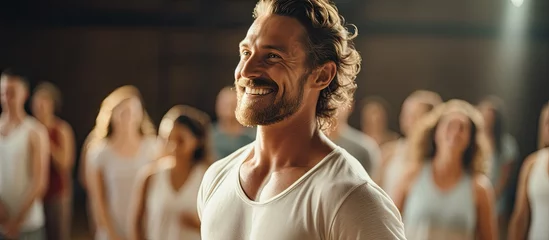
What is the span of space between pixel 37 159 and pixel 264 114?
3.72 m

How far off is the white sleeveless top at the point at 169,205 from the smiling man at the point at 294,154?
83.4 inches

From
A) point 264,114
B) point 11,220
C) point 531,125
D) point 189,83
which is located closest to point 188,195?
point 11,220

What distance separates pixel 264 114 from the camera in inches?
61.5

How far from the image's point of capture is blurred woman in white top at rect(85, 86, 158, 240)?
4.73 m

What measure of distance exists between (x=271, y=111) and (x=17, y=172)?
12.4ft

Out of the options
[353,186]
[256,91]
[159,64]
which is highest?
[256,91]

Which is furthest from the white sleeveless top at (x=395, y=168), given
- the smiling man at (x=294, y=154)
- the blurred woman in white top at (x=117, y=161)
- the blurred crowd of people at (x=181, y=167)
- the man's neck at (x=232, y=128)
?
the smiling man at (x=294, y=154)

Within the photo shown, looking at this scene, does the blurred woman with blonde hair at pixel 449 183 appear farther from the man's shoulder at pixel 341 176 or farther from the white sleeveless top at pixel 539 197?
the man's shoulder at pixel 341 176

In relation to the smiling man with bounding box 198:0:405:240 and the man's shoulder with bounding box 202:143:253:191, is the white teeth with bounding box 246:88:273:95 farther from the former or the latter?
the man's shoulder with bounding box 202:143:253:191

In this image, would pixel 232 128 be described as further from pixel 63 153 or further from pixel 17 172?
pixel 17 172

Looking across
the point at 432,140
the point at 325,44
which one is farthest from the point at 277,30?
the point at 432,140

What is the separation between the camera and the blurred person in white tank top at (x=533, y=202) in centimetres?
395

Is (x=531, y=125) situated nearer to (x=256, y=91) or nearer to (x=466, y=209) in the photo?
(x=466, y=209)

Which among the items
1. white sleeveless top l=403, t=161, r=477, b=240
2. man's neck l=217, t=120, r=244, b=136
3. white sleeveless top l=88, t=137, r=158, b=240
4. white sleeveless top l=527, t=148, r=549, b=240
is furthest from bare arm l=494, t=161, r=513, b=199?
white sleeveless top l=88, t=137, r=158, b=240
